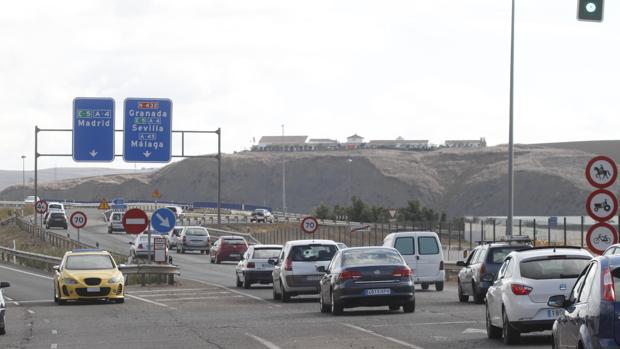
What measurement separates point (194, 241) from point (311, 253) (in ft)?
143

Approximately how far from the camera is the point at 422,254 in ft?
130

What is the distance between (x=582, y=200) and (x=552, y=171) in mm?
11910

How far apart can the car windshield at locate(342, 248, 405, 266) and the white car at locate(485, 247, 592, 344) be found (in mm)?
7222

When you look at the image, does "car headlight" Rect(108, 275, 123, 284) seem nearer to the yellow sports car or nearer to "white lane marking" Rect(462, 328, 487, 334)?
the yellow sports car

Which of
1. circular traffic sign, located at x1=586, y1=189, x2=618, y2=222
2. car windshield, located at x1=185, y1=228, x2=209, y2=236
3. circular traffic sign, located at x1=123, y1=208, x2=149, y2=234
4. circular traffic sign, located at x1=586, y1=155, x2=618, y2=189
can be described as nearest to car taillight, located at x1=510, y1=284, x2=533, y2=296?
circular traffic sign, located at x1=586, y1=189, x2=618, y2=222

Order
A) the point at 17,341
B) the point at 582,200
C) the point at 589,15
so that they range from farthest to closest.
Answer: the point at 582,200 → the point at 17,341 → the point at 589,15

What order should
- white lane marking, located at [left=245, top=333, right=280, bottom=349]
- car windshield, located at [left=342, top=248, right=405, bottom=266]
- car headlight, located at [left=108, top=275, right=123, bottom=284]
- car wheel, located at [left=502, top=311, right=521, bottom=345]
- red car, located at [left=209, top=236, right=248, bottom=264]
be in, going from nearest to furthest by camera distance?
car wheel, located at [left=502, top=311, right=521, bottom=345] → white lane marking, located at [left=245, top=333, right=280, bottom=349] → car windshield, located at [left=342, top=248, right=405, bottom=266] → car headlight, located at [left=108, top=275, right=123, bottom=284] → red car, located at [left=209, top=236, right=248, bottom=264]

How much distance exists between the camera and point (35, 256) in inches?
2216

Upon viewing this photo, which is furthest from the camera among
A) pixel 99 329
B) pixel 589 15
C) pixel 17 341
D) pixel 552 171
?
pixel 552 171

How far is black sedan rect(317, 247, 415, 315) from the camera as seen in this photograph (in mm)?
27828

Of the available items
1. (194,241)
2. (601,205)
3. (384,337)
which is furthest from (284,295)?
(194,241)

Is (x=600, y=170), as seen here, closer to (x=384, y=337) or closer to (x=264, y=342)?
(x=384, y=337)

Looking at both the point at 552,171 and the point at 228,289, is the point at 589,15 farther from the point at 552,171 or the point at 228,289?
the point at 552,171

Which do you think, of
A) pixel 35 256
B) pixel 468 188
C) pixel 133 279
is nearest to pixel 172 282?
pixel 133 279
